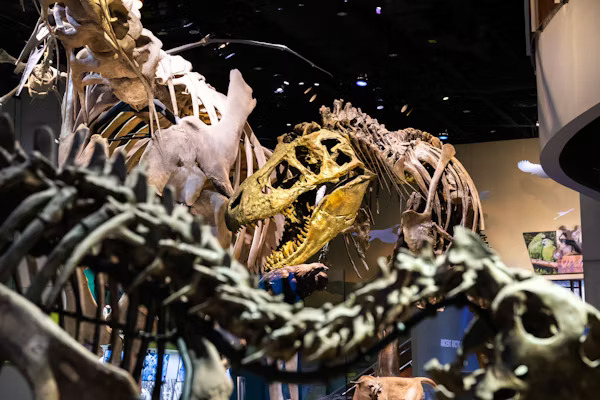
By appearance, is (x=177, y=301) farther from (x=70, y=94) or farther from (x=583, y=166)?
(x=583, y=166)

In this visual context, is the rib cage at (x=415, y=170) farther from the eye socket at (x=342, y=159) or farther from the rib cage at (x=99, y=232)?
the rib cage at (x=99, y=232)

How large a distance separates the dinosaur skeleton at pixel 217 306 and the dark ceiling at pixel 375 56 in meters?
4.13

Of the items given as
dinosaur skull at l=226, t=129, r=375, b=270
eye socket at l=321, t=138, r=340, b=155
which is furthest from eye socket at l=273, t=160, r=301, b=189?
eye socket at l=321, t=138, r=340, b=155

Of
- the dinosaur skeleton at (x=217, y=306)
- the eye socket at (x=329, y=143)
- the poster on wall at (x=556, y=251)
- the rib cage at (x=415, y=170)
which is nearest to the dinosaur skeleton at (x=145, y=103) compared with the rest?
the eye socket at (x=329, y=143)

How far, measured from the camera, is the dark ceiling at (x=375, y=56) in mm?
5793

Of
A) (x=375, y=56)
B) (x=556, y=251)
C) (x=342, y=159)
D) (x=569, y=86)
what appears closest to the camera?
(x=569, y=86)

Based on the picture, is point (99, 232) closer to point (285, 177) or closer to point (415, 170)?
point (285, 177)

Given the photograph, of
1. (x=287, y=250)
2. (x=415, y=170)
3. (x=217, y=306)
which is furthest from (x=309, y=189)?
(x=217, y=306)

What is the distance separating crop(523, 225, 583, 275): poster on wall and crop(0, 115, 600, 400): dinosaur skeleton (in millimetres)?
5073

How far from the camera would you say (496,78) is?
21.6 feet

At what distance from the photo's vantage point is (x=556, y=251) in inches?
262

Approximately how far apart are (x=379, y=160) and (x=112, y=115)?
2.12 m

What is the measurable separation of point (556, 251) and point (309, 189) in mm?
2900

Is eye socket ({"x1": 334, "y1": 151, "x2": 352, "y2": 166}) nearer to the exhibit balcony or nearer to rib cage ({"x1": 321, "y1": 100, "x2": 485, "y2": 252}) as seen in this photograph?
rib cage ({"x1": 321, "y1": 100, "x2": 485, "y2": 252})
